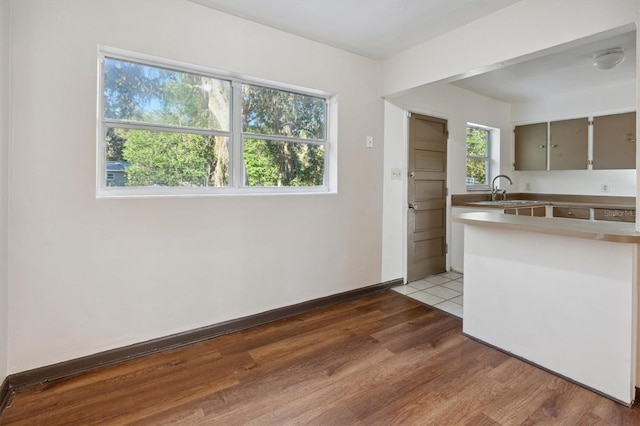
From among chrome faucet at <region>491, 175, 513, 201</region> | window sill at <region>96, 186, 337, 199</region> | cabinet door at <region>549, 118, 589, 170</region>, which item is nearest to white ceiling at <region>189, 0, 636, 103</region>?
cabinet door at <region>549, 118, 589, 170</region>

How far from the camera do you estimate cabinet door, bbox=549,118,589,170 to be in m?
4.24

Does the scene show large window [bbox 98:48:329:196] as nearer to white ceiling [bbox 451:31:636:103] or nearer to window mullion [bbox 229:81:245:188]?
window mullion [bbox 229:81:245:188]

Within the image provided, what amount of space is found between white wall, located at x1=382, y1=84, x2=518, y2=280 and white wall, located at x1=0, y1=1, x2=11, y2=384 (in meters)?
3.02

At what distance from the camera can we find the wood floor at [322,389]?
1614 mm

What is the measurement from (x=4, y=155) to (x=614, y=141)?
5995mm

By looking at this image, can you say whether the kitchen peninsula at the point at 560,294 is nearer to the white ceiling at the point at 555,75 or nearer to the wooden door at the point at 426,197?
the wooden door at the point at 426,197

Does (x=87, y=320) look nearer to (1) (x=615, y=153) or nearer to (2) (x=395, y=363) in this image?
(2) (x=395, y=363)

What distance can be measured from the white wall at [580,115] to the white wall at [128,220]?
3.38 m

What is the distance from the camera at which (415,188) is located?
380cm

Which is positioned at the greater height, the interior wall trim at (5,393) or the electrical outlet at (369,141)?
the electrical outlet at (369,141)

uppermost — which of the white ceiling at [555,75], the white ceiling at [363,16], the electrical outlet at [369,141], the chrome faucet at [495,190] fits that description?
the white ceiling at [555,75]

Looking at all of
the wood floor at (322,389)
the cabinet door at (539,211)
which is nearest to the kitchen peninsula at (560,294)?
the wood floor at (322,389)

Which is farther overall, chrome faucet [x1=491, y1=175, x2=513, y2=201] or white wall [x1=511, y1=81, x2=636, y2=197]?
chrome faucet [x1=491, y1=175, x2=513, y2=201]

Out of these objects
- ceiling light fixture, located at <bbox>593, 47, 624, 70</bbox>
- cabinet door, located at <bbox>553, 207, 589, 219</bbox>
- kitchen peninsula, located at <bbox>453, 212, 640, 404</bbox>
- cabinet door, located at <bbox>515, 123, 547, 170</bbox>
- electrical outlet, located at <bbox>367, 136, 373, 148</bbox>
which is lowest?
kitchen peninsula, located at <bbox>453, 212, 640, 404</bbox>
